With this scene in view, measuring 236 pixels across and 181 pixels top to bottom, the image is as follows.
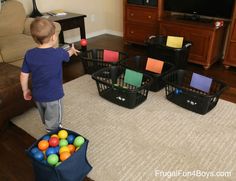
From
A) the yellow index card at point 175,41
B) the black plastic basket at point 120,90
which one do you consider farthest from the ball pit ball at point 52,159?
the yellow index card at point 175,41

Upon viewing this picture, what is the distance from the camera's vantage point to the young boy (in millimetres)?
1413

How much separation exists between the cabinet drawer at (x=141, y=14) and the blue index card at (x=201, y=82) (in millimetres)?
1507

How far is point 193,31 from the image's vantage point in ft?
10.0

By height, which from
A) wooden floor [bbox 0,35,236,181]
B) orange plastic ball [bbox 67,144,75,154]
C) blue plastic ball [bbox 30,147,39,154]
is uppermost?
blue plastic ball [bbox 30,147,39,154]

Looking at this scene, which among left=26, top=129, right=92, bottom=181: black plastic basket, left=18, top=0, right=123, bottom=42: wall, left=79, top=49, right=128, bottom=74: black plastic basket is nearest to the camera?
left=26, top=129, right=92, bottom=181: black plastic basket

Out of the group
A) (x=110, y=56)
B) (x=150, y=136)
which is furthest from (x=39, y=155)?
(x=110, y=56)

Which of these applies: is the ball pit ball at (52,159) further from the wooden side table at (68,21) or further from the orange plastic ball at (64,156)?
the wooden side table at (68,21)

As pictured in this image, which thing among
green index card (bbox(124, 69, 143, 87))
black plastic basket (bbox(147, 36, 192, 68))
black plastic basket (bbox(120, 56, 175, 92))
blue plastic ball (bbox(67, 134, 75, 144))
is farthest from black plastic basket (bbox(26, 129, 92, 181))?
black plastic basket (bbox(147, 36, 192, 68))

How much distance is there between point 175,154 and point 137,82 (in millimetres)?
879

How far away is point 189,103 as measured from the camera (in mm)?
2193

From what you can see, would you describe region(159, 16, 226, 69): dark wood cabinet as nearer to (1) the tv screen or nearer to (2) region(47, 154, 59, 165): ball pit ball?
(1) the tv screen

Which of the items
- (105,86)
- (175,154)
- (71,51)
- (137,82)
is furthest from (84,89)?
(175,154)

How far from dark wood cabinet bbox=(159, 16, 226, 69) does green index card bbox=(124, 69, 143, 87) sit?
1.18 m

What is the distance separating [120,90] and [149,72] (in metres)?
0.55
